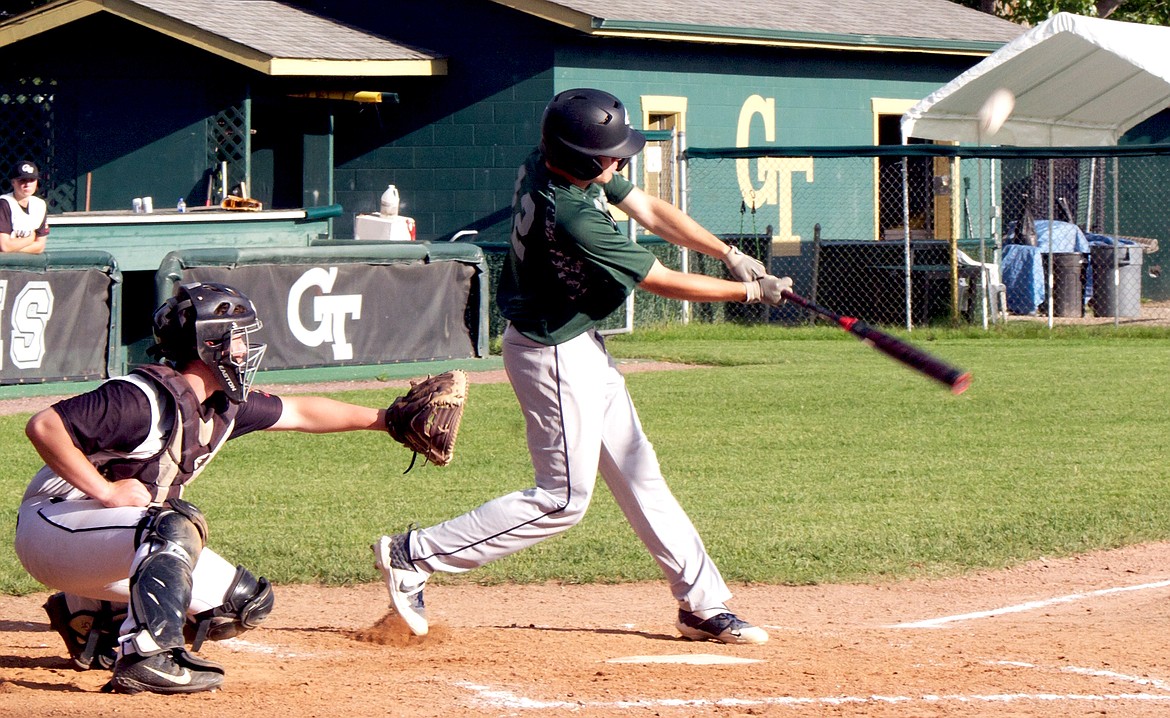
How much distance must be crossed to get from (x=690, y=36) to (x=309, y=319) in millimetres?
7890

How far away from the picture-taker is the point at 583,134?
505cm

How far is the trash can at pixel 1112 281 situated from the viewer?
773 inches

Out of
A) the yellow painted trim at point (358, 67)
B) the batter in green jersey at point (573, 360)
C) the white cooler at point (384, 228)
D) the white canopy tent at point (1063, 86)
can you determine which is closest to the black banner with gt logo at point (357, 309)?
the white cooler at point (384, 228)

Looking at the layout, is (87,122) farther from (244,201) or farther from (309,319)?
(309,319)

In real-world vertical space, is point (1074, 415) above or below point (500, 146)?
below

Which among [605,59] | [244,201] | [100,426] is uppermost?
[605,59]

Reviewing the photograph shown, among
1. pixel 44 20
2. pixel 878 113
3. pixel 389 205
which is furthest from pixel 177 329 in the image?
pixel 878 113

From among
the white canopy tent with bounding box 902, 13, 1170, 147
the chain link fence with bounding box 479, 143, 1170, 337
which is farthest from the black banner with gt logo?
the white canopy tent with bounding box 902, 13, 1170, 147

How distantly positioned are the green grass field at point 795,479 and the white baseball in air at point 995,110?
551 centimetres

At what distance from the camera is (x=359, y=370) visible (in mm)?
14039

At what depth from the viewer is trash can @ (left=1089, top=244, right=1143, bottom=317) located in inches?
773

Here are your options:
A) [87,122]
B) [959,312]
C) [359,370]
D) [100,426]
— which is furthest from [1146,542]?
[87,122]

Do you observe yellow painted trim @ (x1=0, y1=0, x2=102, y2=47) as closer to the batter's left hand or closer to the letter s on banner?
the letter s on banner

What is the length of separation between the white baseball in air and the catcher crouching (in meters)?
15.5
